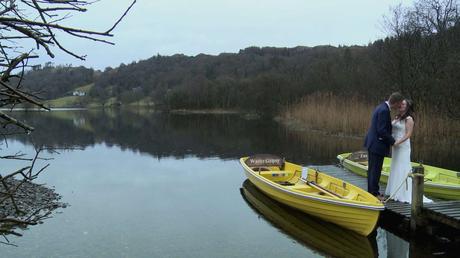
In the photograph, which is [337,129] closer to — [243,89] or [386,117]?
[386,117]

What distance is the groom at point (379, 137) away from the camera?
824cm

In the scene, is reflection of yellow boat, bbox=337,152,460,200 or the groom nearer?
the groom

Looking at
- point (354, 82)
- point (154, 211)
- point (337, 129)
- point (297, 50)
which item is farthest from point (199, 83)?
point (154, 211)

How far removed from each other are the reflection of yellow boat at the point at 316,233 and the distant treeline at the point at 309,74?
5.29m

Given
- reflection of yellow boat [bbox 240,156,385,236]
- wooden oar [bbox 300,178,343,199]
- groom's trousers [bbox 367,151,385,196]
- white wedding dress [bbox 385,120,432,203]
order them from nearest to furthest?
1. reflection of yellow boat [bbox 240,156,385,236]
2. white wedding dress [bbox 385,120,432,203]
3. groom's trousers [bbox 367,151,385,196]
4. wooden oar [bbox 300,178,343,199]

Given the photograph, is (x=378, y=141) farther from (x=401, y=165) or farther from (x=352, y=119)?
(x=352, y=119)

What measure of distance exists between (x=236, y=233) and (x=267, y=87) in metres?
50.0

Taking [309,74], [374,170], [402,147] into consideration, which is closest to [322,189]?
[374,170]

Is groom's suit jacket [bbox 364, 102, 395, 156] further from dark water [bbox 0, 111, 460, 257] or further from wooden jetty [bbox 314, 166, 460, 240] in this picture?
dark water [bbox 0, 111, 460, 257]

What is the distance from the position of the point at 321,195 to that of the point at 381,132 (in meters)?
1.85

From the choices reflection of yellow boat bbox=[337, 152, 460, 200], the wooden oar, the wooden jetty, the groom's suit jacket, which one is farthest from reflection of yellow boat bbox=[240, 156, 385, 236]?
reflection of yellow boat bbox=[337, 152, 460, 200]

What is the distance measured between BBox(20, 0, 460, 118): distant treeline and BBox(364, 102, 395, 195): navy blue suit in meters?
5.54

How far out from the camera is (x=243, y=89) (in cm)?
7162

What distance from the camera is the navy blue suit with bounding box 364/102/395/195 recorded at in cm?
827
